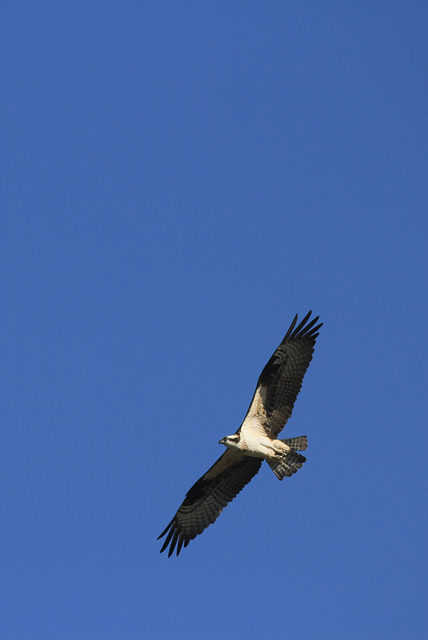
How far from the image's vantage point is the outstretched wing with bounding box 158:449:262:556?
575 inches

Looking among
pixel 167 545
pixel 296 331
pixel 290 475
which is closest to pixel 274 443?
pixel 290 475

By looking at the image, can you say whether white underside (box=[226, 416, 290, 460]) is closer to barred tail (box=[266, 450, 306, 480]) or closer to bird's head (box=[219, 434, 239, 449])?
bird's head (box=[219, 434, 239, 449])

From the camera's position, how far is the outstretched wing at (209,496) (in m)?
14.6

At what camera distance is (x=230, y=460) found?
14461 mm

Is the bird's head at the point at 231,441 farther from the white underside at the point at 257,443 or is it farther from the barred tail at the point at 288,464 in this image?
the barred tail at the point at 288,464

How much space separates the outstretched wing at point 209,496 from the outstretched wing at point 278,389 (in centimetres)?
100

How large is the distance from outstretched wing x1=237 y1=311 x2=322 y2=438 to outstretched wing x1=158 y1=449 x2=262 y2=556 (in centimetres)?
100

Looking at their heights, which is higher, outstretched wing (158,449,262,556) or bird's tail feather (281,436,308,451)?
bird's tail feather (281,436,308,451)

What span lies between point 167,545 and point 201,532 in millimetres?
750

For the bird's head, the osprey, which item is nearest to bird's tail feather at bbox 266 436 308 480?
the osprey

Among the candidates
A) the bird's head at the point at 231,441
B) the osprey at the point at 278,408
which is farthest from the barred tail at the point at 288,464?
the bird's head at the point at 231,441

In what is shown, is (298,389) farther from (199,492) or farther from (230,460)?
(199,492)

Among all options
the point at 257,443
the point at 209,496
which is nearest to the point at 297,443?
the point at 257,443

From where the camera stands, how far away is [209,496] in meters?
14.9
